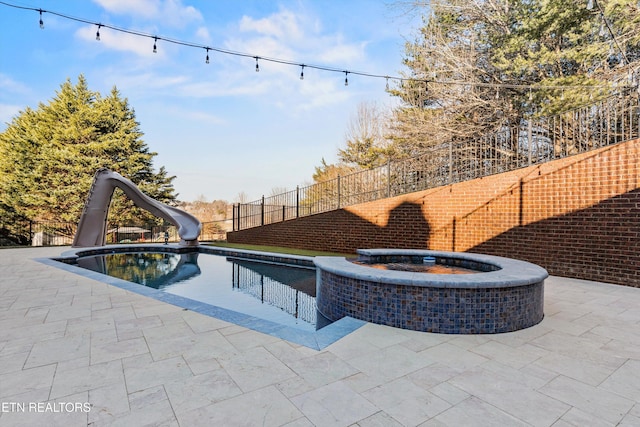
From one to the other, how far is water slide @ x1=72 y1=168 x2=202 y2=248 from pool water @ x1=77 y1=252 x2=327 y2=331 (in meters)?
1.23

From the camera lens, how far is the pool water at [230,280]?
183 inches

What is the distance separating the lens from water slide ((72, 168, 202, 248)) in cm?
1027

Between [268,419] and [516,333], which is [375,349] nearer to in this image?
[268,419]

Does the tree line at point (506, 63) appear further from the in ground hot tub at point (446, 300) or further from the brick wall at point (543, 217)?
the in ground hot tub at point (446, 300)

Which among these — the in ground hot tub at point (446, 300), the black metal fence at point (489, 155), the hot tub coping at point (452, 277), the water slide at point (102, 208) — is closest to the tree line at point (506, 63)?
the black metal fence at point (489, 155)

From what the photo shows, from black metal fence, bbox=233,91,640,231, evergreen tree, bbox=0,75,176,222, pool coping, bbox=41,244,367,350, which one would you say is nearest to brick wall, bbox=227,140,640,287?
black metal fence, bbox=233,91,640,231

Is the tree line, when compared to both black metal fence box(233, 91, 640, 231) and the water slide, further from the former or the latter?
the water slide

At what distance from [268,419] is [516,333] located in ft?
8.52

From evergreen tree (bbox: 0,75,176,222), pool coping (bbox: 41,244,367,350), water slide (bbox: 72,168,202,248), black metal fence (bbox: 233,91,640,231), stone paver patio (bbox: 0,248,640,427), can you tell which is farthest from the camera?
evergreen tree (bbox: 0,75,176,222)

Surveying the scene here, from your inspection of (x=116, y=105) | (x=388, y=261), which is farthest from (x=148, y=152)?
(x=388, y=261)

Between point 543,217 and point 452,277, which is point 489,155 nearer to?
point 543,217

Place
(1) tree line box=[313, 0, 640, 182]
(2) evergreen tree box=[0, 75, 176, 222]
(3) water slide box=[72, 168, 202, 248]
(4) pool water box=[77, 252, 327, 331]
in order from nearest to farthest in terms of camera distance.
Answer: (4) pool water box=[77, 252, 327, 331], (1) tree line box=[313, 0, 640, 182], (3) water slide box=[72, 168, 202, 248], (2) evergreen tree box=[0, 75, 176, 222]

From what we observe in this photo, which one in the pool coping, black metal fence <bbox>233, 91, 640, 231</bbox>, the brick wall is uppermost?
black metal fence <bbox>233, 91, 640, 231</bbox>

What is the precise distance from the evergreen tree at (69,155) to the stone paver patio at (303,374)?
18305 mm
